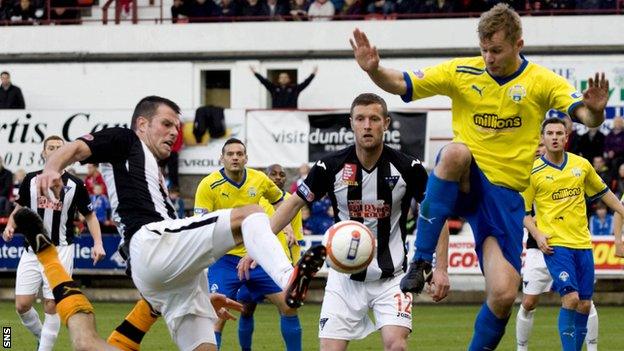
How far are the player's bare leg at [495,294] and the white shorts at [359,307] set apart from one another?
0.82 metres

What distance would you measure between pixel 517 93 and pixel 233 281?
580cm

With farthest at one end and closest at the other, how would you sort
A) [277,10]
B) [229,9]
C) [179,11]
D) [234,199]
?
[179,11] < [229,9] < [277,10] < [234,199]

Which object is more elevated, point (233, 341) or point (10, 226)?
point (10, 226)

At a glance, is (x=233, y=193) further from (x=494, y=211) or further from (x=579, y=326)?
(x=494, y=211)

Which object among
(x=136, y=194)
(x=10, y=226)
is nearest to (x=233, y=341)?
(x=10, y=226)

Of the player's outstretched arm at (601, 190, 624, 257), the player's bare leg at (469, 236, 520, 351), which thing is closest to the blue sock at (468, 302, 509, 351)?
the player's bare leg at (469, 236, 520, 351)

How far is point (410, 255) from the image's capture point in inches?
885

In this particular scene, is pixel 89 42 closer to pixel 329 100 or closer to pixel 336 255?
pixel 329 100

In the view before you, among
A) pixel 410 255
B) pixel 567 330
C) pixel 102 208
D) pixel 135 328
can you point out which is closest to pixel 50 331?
pixel 135 328

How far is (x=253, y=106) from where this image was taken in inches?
1121

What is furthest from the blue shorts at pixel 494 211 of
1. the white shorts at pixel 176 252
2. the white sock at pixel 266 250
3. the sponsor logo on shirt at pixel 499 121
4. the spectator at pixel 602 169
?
the spectator at pixel 602 169

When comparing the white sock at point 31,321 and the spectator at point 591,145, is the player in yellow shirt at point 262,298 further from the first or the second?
the spectator at point 591,145

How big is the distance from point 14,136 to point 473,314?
11631mm

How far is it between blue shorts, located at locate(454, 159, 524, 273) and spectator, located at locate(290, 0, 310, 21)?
1965cm
